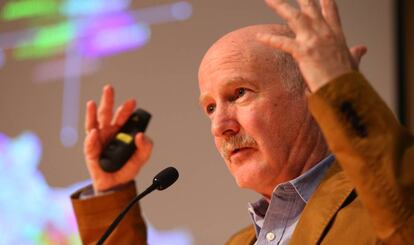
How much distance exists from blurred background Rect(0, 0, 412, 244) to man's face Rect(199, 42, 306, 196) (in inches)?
27.9

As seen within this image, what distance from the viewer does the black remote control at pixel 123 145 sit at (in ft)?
7.03

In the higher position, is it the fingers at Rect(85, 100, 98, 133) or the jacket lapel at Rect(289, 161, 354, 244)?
the fingers at Rect(85, 100, 98, 133)

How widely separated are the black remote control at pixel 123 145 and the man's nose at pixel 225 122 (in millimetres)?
519

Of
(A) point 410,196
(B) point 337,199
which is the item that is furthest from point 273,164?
(A) point 410,196

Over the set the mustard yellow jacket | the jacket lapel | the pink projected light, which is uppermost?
the pink projected light

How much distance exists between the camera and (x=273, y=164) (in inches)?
65.9

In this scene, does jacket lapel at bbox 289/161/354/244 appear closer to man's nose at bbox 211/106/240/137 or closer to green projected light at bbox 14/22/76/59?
man's nose at bbox 211/106/240/137

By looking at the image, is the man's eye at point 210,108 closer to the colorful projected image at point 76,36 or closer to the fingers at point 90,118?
the fingers at point 90,118

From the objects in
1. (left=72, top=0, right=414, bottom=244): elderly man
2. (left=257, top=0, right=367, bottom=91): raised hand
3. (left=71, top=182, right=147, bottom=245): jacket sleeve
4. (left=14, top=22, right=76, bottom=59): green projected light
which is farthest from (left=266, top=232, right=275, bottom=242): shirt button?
(left=14, top=22, right=76, bottom=59): green projected light

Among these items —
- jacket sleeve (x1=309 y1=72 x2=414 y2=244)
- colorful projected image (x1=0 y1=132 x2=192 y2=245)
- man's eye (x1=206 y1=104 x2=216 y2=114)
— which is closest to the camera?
jacket sleeve (x1=309 y1=72 x2=414 y2=244)

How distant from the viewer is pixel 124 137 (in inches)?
86.0

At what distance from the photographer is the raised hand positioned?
4.16 ft

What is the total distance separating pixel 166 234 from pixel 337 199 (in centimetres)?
113

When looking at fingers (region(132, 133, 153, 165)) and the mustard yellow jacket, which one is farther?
fingers (region(132, 133, 153, 165))
